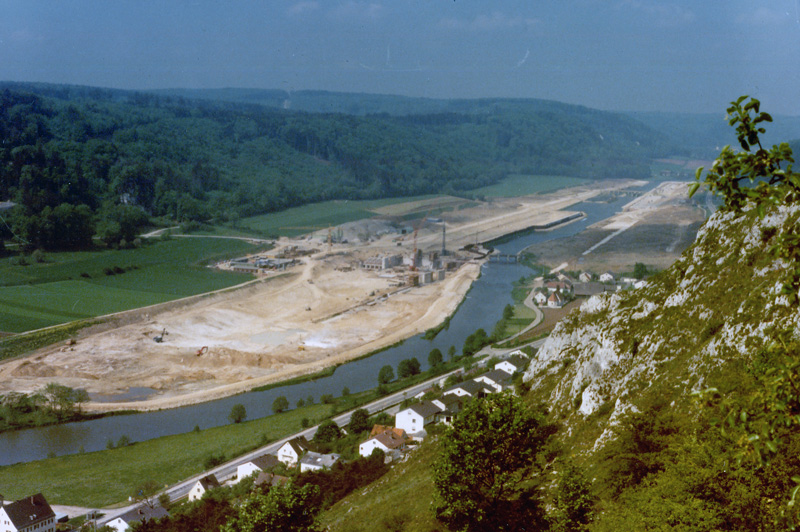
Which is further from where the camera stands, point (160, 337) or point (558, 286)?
point (558, 286)

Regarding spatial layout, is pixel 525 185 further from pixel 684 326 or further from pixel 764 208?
pixel 764 208

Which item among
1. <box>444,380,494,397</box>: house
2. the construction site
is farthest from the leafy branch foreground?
the construction site

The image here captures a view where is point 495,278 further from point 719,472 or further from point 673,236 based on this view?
point 719,472

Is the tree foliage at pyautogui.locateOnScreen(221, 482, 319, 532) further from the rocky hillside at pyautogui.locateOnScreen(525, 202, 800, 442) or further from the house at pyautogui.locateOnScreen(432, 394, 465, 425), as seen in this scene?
the house at pyautogui.locateOnScreen(432, 394, 465, 425)

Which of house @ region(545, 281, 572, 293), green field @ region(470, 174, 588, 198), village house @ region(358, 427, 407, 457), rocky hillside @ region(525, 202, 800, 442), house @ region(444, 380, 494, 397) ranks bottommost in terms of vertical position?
house @ region(545, 281, 572, 293)

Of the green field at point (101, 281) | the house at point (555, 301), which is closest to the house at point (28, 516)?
the green field at point (101, 281)

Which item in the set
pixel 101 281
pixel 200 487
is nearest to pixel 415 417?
pixel 200 487
